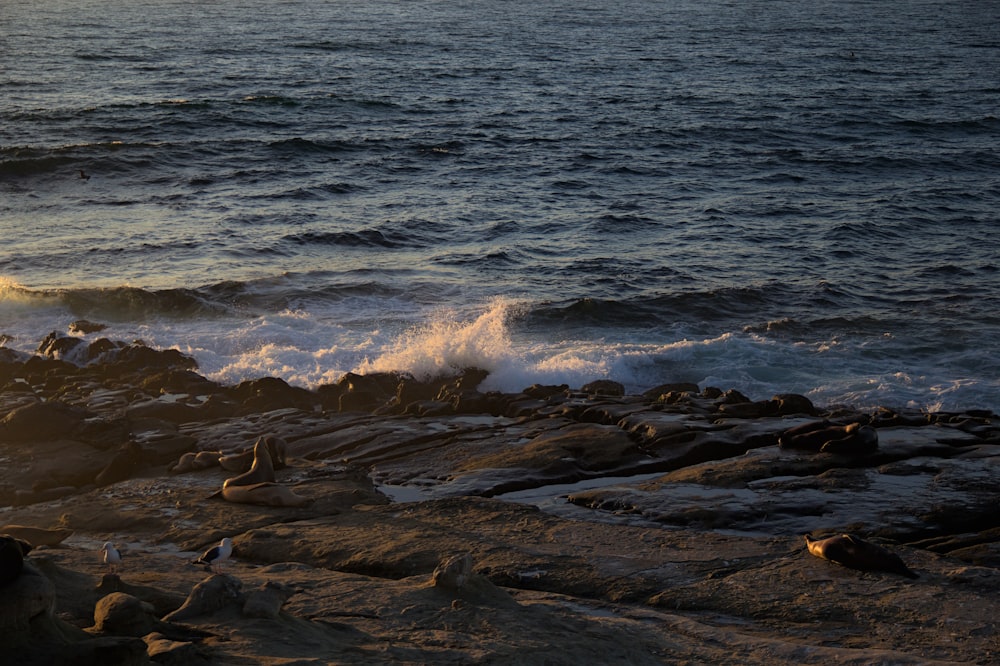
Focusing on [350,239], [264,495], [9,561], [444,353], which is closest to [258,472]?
[264,495]

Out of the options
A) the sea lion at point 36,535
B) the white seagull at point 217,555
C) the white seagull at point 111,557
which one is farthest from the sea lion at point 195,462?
the white seagull at point 111,557

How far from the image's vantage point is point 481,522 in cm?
921

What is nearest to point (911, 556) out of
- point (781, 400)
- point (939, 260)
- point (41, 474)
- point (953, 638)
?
point (953, 638)

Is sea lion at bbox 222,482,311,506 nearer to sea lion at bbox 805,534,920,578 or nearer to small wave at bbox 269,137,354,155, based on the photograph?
sea lion at bbox 805,534,920,578

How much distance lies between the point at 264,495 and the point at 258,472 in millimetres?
506

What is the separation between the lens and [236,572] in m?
8.26

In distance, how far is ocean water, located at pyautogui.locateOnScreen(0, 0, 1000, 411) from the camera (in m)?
16.6

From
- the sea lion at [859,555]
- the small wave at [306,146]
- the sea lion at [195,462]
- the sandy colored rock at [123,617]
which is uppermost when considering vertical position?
the sandy colored rock at [123,617]

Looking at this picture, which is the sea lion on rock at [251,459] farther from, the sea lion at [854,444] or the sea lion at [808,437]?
the sea lion at [854,444]

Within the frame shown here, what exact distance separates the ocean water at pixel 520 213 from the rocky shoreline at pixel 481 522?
227 centimetres

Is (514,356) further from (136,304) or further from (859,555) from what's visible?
(859,555)

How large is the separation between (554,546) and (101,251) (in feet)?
53.1

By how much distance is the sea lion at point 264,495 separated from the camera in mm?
9898

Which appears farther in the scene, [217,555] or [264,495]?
[264,495]
